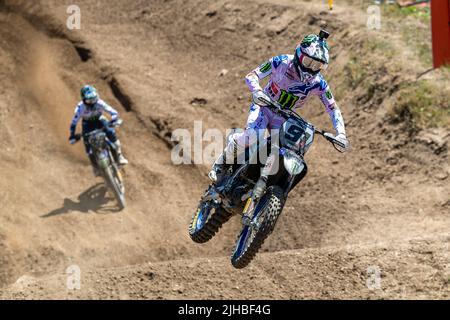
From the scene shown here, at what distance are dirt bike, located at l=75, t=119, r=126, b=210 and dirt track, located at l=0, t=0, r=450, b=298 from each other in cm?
48

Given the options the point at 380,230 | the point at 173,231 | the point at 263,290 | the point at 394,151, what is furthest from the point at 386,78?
the point at 263,290

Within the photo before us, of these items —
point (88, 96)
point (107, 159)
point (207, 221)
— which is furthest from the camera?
point (107, 159)

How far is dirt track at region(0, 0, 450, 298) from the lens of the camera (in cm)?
1171

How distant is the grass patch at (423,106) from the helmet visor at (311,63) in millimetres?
6218

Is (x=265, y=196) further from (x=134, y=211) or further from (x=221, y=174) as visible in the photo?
(x=134, y=211)

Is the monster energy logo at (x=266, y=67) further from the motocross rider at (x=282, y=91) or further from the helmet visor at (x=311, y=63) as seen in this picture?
the helmet visor at (x=311, y=63)

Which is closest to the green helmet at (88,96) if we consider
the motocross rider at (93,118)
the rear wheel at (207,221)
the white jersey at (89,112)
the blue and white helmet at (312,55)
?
the motocross rider at (93,118)

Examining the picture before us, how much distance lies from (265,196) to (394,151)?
22.0 feet

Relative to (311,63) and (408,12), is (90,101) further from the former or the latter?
(408,12)

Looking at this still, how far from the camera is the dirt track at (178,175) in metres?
11.7

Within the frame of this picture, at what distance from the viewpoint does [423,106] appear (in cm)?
1546

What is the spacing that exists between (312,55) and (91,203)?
9.13 meters

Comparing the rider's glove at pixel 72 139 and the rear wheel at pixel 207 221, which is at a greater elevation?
the rear wheel at pixel 207 221

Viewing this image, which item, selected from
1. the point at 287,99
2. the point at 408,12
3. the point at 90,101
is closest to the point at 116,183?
A: the point at 90,101
